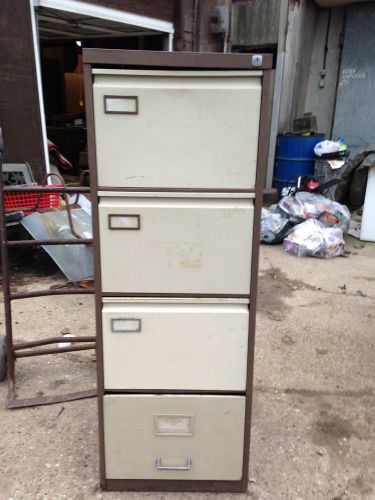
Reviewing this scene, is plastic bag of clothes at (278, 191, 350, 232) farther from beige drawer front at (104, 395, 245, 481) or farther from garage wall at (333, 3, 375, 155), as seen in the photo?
beige drawer front at (104, 395, 245, 481)

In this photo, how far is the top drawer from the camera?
138cm

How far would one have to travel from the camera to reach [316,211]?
205 inches

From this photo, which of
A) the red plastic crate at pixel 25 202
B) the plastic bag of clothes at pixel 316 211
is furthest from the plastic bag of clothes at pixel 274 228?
the red plastic crate at pixel 25 202

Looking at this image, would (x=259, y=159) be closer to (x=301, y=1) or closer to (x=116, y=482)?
(x=116, y=482)

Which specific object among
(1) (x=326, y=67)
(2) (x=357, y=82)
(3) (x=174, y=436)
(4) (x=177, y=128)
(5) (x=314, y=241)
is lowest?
(5) (x=314, y=241)

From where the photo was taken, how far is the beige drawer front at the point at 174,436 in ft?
5.45

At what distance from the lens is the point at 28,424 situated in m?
2.17

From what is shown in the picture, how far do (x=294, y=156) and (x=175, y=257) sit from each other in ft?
17.8

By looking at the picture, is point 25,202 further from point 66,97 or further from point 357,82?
point 66,97

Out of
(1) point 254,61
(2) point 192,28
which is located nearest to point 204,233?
(1) point 254,61

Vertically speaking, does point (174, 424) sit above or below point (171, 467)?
above

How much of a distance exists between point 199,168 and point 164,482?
125 centimetres

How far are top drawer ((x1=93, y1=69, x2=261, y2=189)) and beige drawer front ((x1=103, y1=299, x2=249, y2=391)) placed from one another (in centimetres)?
44

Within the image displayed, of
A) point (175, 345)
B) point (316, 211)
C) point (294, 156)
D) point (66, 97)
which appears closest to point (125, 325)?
point (175, 345)
